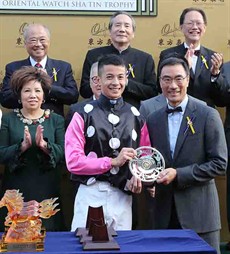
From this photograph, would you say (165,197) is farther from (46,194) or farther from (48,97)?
(48,97)

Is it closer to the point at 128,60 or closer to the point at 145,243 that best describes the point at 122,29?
the point at 128,60

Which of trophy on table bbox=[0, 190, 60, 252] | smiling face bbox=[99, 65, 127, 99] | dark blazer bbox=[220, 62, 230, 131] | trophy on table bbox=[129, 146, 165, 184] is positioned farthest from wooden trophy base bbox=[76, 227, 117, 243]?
dark blazer bbox=[220, 62, 230, 131]

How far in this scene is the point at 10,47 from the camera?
5.10 m

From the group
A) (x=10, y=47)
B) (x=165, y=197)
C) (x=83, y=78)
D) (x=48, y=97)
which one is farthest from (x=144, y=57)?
(x=165, y=197)

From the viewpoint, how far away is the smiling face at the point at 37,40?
4.45 m

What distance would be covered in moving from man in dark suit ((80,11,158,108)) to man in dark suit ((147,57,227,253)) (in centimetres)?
105

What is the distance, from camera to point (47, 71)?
14.8 feet

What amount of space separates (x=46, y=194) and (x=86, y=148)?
871 millimetres

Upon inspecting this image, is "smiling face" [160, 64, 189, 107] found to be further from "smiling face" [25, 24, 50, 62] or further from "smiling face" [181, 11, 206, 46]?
"smiling face" [25, 24, 50, 62]

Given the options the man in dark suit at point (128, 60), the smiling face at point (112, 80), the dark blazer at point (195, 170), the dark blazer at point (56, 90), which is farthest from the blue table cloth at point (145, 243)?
the man in dark suit at point (128, 60)

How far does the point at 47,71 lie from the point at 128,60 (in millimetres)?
Answer: 665

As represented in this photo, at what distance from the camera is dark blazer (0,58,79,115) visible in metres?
4.30

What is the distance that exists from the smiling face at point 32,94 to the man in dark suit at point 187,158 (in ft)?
3.09

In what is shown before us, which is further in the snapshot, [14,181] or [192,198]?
[14,181]
